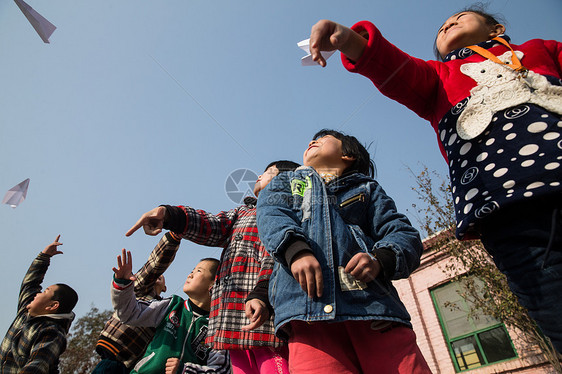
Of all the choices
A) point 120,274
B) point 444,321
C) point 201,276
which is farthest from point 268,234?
point 444,321

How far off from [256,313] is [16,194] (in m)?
4.41

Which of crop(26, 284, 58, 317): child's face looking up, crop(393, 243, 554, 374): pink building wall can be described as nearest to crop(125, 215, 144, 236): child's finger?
crop(26, 284, 58, 317): child's face looking up

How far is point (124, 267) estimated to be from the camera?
2750mm

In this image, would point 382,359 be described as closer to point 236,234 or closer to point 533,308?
point 533,308

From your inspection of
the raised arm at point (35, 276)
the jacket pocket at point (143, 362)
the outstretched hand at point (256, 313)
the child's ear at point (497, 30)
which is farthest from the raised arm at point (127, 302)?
the child's ear at point (497, 30)

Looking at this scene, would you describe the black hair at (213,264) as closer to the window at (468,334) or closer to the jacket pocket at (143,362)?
the jacket pocket at (143,362)

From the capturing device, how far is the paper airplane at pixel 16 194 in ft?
14.3

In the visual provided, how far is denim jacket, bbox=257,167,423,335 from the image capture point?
133 cm

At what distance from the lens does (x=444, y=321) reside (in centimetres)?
933

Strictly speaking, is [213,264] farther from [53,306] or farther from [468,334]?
[468,334]

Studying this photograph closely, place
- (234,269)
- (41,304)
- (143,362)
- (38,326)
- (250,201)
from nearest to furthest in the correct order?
(234,269)
(143,362)
(250,201)
(38,326)
(41,304)

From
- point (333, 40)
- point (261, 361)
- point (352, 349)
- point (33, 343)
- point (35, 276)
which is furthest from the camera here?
point (35, 276)

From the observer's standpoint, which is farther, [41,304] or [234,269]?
[41,304]

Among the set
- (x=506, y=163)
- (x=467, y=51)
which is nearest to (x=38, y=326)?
(x=506, y=163)
